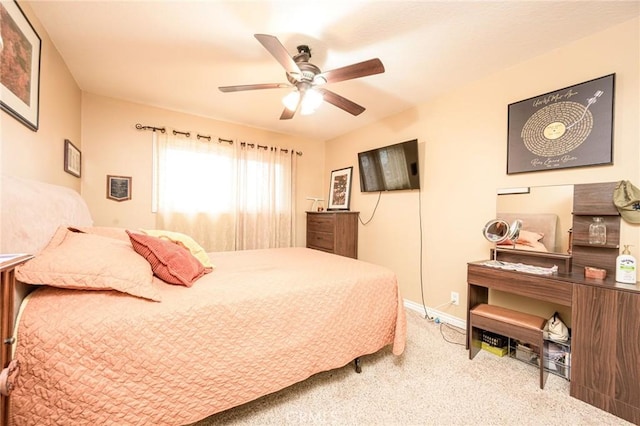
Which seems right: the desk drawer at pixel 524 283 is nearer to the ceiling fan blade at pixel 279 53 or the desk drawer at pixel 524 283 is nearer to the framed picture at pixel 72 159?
the ceiling fan blade at pixel 279 53

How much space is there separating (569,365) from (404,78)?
103 inches

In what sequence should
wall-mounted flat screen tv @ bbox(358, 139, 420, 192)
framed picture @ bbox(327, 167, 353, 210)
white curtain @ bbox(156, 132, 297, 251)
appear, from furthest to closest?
framed picture @ bbox(327, 167, 353, 210) → white curtain @ bbox(156, 132, 297, 251) → wall-mounted flat screen tv @ bbox(358, 139, 420, 192)

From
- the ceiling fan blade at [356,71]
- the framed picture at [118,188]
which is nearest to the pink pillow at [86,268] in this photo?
the ceiling fan blade at [356,71]

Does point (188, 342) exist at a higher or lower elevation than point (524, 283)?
lower

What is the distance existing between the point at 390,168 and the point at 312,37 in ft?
A: 6.20

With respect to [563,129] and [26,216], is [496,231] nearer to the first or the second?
[563,129]

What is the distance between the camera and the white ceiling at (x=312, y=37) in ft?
5.25

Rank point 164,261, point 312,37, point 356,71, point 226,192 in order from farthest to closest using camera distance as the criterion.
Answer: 1. point 226,192
2. point 312,37
3. point 356,71
4. point 164,261

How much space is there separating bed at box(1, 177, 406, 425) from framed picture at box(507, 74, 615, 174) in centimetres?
178

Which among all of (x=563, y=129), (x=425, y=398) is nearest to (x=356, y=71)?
(x=563, y=129)

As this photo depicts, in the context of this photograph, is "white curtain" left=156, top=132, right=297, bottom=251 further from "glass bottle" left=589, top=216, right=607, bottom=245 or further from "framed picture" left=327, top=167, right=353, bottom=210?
"glass bottle" left=589, top=216, right=607, bottom=245

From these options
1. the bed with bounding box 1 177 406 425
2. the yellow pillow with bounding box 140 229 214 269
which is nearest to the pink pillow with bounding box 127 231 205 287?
the bed with bounding box 1 177 406 425

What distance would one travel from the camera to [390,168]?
10.8ft

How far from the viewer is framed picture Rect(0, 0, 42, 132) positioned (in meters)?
1.32
